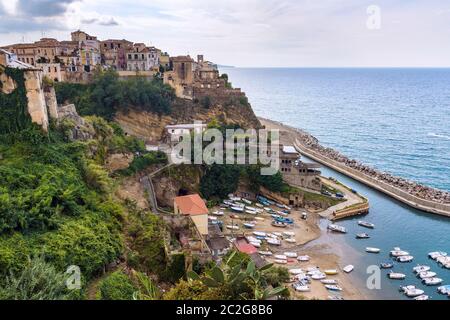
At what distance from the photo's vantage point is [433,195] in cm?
4347

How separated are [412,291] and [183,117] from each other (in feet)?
125

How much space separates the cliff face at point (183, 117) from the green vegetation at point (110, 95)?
1249 mm

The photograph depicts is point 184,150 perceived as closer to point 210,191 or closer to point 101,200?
point 210,191

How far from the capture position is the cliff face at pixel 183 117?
4919 cm

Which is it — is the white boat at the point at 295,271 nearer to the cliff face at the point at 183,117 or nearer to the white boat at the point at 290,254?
the white boat at the point at 290,254

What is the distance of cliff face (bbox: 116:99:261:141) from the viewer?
161ft

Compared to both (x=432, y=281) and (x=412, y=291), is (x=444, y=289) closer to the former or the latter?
(x=432, y=281)

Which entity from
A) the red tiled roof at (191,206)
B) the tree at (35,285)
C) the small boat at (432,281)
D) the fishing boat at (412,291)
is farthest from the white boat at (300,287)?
the tree at (35,285)

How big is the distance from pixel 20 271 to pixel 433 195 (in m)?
44.6

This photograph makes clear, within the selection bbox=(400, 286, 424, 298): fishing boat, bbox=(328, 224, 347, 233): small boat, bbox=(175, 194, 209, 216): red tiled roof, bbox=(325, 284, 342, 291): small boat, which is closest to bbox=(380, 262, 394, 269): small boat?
bbox=(400, 286, 424, 298): fishing boat

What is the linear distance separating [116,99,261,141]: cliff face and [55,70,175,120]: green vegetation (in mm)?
1249

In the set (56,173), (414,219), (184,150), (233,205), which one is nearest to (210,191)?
(233,205)

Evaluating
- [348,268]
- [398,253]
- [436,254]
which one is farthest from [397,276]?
[436,254]

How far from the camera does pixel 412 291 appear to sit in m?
26.9
